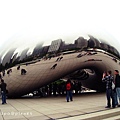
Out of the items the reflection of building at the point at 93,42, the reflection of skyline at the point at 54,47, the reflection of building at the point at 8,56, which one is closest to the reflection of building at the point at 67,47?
the reflection of skyline at the point at 54,47

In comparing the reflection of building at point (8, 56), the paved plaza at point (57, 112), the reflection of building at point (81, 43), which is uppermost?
the reflection of building at point (81, 43)

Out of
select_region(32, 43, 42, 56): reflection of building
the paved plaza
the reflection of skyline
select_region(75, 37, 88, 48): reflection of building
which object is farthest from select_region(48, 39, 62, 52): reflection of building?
the paved plaza

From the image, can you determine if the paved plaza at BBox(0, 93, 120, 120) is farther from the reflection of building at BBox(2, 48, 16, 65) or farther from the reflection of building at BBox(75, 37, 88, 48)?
the reflection of building at BBox(75, 37, 88, 48)

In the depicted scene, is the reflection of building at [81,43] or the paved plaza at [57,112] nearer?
the paved plaza at [57,112]

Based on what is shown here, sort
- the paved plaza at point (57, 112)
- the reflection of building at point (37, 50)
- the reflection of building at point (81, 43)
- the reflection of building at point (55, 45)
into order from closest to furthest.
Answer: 1. the paved plaza at point (57, 112)
2. the reflection of building at point (37, 50)
3. the reflection of building at point (55, 45)
4. the reflection of building at point (81, 43)

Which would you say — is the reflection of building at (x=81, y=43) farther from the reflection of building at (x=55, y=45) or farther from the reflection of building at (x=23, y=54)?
the reflection of building at (x=23, y=54)

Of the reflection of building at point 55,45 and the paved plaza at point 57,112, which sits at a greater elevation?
the reflection of building at point 55,45

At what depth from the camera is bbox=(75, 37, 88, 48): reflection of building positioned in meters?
13.0

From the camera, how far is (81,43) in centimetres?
1314

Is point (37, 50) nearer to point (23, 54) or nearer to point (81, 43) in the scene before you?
point (23, 54)

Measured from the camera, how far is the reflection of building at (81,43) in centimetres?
1299

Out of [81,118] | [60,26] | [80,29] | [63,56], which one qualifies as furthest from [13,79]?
[81,118]

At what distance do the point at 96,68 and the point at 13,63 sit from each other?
6.98 m

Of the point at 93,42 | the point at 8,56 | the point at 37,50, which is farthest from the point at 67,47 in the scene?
the point at 8,56
